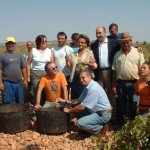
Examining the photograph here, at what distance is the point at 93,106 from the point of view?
5.55m

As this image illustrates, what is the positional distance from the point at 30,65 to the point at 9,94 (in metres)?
0.79

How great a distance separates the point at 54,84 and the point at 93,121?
4.12 feet

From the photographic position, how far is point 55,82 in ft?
20.7

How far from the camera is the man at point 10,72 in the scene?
21.5 ft

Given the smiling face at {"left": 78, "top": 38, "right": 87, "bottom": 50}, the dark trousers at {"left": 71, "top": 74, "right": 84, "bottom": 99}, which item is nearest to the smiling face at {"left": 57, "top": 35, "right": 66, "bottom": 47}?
the smiling face at {"left": 78, "top": 38, "right": 87, "bottom": 50}

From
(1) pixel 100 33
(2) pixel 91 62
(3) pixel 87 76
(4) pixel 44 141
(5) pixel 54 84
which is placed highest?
(1) pixel 100 33

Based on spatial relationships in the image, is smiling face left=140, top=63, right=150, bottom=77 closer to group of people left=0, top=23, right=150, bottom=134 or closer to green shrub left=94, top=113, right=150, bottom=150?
group of people left=0, top=23, right=150, bottom=134

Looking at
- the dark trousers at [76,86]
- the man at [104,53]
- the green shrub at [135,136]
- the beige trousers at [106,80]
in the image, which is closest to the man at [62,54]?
the dark trousers at [76,86]

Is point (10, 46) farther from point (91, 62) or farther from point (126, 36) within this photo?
point (126, 36)

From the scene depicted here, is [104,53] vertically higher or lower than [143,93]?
higher

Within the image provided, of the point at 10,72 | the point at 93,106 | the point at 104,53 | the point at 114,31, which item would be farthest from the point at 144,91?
the point at 10,72

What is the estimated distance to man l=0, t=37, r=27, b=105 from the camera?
6.56 m

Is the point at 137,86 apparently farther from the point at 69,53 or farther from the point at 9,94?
the point at 9,94

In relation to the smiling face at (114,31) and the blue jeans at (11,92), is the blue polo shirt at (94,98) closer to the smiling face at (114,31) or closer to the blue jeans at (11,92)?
the blue jeans at (11,92)
